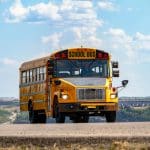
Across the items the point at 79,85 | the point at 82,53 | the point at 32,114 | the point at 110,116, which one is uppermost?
the point at 82,53

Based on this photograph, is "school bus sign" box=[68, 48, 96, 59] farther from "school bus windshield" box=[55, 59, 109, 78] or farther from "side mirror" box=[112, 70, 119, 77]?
"side mirror" box=[112, 70, 119, 77]

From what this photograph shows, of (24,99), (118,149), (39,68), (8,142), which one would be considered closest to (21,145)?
(8,142)

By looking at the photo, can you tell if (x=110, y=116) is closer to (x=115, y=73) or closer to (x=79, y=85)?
(x=115, y=73)

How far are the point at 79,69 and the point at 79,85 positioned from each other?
891 mm

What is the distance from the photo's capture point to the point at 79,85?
106ft

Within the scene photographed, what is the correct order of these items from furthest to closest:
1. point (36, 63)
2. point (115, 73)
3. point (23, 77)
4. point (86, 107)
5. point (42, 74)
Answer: point (23, 77) < point (36, 63) < point (42, 74) < point (115, 73) < point (86, 107)

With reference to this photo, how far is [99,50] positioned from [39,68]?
286 centimetres

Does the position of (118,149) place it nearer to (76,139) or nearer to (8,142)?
(76,139)

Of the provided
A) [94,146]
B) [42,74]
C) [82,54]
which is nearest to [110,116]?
[82,54]

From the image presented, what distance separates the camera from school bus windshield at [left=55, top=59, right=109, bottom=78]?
32719 mm

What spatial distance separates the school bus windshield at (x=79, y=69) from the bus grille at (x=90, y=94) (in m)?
0.66

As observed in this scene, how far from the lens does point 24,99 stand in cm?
3809

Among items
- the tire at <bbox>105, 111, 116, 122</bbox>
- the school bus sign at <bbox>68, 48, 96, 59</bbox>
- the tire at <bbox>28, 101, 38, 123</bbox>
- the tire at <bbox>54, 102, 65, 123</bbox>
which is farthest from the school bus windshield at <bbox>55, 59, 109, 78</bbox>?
the tire at <bbox>28, 101, 38, 123</bbox>

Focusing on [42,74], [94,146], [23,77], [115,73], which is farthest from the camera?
[23,77]
